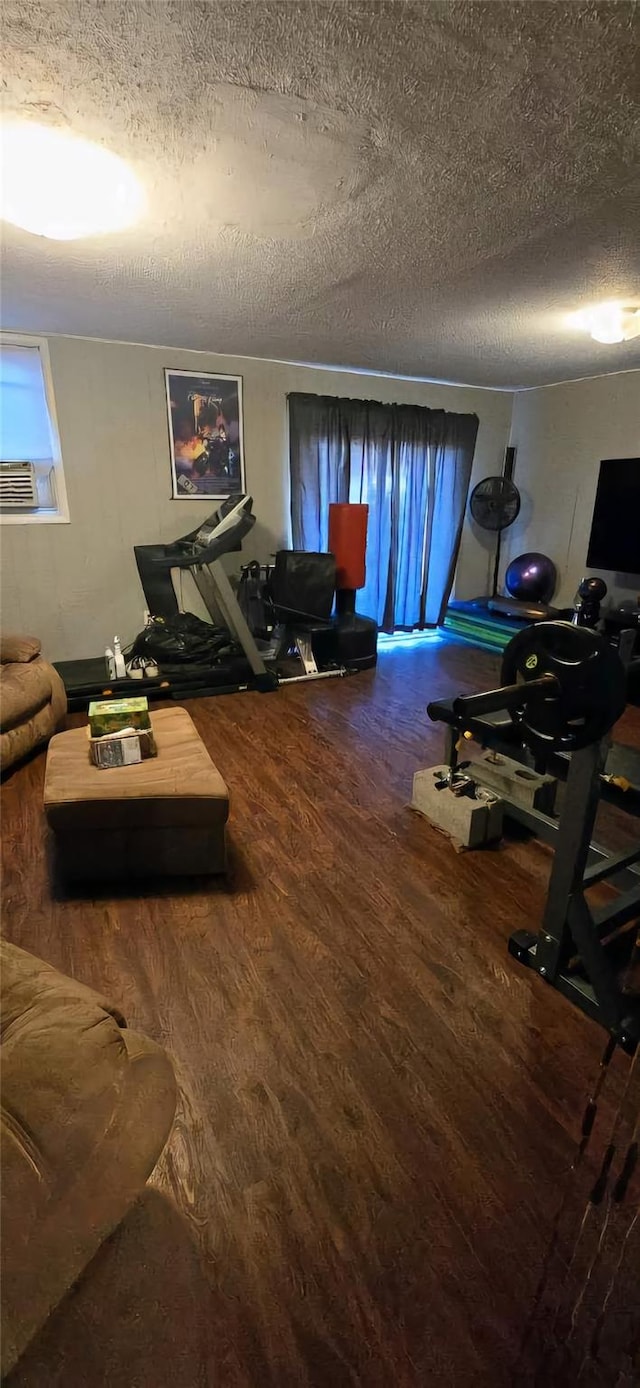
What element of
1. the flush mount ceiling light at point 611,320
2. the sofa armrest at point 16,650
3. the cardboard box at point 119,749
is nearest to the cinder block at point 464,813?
the cardboard box at point 119,749

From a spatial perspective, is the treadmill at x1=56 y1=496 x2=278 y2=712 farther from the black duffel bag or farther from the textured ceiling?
the textured ceiling

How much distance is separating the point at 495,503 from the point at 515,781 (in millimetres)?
3757

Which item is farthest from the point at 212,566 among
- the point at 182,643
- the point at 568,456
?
the point at 568,456

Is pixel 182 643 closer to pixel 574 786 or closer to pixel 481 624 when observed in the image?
pixel 481 624

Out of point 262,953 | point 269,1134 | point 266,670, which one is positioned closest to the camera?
point 269,1134

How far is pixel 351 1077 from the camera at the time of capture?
1.47 m

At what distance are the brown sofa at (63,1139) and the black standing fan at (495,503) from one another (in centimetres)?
540

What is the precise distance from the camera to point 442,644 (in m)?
5.50

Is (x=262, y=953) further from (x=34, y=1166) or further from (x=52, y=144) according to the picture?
(x=52, y=144)

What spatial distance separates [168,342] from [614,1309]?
15.6 ft

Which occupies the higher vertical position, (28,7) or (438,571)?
(28,7)

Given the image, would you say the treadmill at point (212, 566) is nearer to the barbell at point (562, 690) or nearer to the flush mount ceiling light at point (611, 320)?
the flush mount ceiling light at point (611, 320)

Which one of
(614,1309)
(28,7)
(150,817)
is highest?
(28,7)

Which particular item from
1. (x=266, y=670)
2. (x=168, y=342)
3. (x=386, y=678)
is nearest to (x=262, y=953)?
(x=266, y=670)
